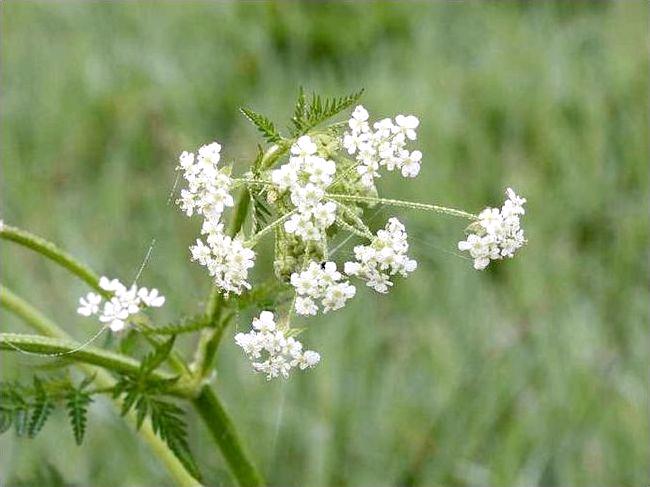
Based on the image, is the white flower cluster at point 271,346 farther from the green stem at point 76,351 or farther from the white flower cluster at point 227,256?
the green stem at point 76,351

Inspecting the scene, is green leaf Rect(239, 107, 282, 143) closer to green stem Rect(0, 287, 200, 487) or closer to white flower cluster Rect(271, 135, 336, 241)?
white flower cluster Rect(271, 135, 336, 241)

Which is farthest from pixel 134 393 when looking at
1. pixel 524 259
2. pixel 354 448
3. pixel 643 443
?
pixel 524 259

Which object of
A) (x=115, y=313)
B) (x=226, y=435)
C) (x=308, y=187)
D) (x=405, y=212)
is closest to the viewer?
(x=308, y=187)

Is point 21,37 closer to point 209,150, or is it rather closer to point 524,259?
point 524,259

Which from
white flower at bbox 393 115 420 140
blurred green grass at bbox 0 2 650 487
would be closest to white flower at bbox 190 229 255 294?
white flower at bbox 393 115 420 140

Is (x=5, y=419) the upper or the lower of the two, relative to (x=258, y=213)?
lower

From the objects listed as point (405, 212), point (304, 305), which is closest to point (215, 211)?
point (304, 305)

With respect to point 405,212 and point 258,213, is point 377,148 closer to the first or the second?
point 258,213
